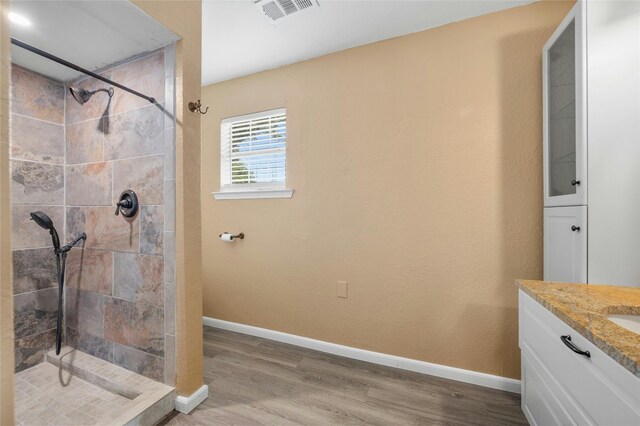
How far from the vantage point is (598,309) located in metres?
0.87

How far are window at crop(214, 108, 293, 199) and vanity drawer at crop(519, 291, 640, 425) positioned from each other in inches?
69.8

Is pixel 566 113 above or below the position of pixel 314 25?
below

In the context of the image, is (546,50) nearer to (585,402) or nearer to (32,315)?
(585,402)

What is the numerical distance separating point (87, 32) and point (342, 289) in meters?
2.23

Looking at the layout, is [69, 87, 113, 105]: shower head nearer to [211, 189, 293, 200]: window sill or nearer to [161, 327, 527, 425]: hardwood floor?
[211, 189, 293, 200]: window sill

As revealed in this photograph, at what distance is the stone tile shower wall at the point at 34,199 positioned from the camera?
1.69 metres

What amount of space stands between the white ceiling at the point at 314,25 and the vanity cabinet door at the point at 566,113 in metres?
0.47

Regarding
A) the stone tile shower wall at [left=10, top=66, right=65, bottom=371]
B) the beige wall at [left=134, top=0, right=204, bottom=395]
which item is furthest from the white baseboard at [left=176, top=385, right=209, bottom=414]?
the stone tile shower wall at [left=10, top=66, right=65, bottom=371]

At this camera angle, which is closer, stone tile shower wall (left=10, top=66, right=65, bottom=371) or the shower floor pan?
the shower floor pan

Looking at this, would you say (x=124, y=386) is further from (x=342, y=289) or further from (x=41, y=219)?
(x=342, y=289)

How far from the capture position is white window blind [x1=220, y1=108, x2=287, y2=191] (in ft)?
7.52

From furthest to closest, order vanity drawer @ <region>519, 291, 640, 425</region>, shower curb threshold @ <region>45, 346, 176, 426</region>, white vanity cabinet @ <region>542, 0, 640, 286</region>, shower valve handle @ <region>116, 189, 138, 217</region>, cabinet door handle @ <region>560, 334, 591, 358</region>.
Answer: shower valve handle @ <region>116, 189, 138, 217</region> → shower curb threshold @ <region>45, 346, 176, 426</region> → white vanity cabinet @ <region>542, 0, 640, 286</region> → cabinet door handle @ <region>560, 334, 591, 358</region> → vanity drawer @ <region>519, 291, 640, 425</region>

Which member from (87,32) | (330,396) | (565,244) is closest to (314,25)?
(87,32)

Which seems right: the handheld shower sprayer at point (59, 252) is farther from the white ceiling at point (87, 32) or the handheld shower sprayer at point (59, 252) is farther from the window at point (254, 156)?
the window at point (254, 156)
